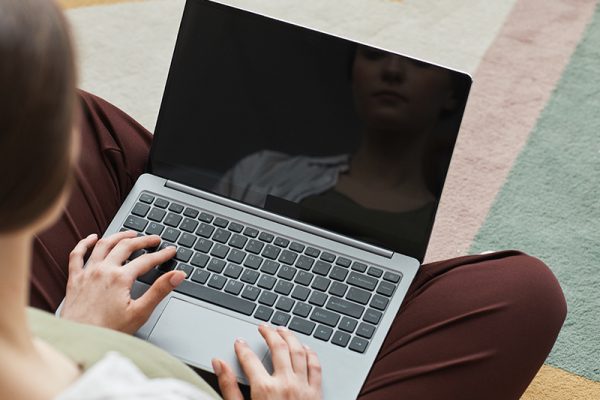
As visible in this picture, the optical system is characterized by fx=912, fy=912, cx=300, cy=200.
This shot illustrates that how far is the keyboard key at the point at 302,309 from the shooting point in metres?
0.99

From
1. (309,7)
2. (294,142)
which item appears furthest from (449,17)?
(294,142)

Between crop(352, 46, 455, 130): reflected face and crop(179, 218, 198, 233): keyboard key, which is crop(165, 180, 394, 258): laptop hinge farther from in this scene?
crop(352, 46, 455, 130): reflected face

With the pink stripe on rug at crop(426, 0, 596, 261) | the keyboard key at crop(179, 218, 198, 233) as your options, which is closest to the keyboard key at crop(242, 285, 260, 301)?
the keyboard key at crop(179, 218, 198, 233)

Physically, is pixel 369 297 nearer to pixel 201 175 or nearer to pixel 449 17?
pixel 201 175

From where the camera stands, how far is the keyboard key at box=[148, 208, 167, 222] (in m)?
1.05

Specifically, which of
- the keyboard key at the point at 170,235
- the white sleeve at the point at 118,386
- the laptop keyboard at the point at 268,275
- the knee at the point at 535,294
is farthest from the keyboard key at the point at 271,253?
the white sleeve at the point at 118,386

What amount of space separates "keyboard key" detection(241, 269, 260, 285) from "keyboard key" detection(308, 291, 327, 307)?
0.22 ft

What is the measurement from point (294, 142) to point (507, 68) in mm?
811

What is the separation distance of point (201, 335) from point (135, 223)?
0.54 feet

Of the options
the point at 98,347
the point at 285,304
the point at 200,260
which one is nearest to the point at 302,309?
the point at 285,304

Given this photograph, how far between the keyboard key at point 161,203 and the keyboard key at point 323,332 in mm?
235

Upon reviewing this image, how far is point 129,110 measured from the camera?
1.67 m

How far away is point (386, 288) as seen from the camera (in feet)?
3.30

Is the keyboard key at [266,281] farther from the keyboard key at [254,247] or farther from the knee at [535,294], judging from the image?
the knee at [535,294]
